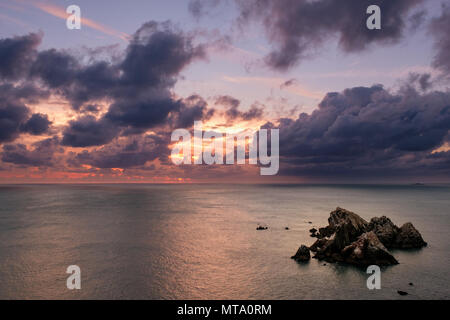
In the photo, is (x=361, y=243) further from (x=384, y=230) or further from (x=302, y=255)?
(x=384, y=230)

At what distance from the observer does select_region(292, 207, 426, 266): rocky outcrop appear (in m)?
38.1

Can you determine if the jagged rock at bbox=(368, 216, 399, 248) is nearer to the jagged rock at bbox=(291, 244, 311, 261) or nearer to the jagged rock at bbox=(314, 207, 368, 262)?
the jagged rock at bbox=(314, 207, 368, 262)

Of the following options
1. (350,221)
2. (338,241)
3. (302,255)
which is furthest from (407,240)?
(302,255)

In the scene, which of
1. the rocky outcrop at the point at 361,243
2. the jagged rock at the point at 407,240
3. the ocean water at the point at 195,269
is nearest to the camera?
the ocean water at the point at 195,269

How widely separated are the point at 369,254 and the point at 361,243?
5.57 ft

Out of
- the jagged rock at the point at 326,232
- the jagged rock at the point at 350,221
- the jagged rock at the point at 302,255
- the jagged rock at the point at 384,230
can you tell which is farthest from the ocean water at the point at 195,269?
the jagged rock at the point at 350,221

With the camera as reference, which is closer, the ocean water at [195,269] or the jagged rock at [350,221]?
the ocean water at [195,269]

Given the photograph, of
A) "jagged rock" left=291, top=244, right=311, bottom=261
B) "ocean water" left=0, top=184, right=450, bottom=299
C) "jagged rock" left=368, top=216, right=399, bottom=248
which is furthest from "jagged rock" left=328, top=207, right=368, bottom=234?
"jagged rock" left=291, top=244, right=311, bottom=261

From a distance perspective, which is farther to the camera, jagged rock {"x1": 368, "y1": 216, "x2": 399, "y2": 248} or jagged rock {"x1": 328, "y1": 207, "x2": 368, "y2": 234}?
jagged rock {"x1": 368, "y1": 216, "x2": 399, "y2": 248}

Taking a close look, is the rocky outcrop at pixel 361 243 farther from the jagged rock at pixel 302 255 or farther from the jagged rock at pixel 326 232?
the jagged rock at pixel 326 232

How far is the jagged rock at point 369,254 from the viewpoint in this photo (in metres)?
37.8

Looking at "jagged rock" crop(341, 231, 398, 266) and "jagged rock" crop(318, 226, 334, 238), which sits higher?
"jagged rock" crop(341, 231, 398, 266)
